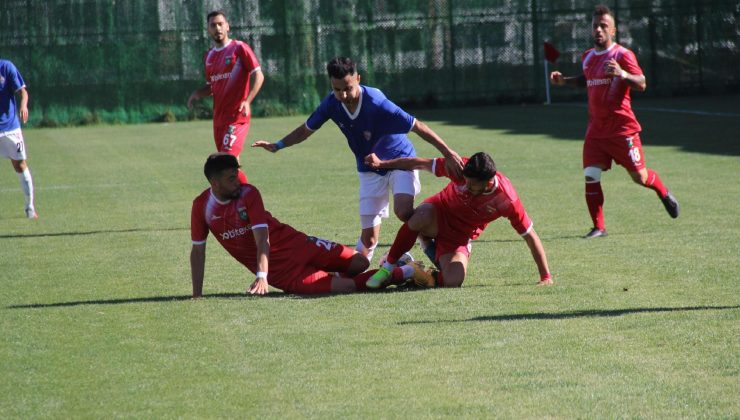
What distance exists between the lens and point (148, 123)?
32469 mm

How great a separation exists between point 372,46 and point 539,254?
2557cm

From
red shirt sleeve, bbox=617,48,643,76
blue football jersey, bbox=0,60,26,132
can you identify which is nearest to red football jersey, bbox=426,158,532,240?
red shirt sleeve, bbox=617,48,643,76

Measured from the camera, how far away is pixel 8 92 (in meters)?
14.3

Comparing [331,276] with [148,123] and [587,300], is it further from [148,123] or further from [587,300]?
[148,123]

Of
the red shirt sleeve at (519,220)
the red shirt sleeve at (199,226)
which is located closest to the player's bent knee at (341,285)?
the red shirt sleeve at (199,226)

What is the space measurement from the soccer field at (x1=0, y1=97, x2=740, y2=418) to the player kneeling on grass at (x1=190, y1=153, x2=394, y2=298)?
8.3 inches

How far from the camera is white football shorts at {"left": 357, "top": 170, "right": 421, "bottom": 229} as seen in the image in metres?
9.40

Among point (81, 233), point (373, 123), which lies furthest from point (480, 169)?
point (81, 233)

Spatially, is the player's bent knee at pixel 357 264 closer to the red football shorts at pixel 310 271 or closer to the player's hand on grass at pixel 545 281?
the red football shorts at pixel 310 271

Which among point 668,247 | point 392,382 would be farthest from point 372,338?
point 668,247

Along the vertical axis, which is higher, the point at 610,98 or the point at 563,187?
the point at 610,98

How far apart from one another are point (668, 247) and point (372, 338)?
4041mm

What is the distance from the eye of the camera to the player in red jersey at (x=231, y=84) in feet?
41.0

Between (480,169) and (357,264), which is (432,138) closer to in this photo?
(480,169)
